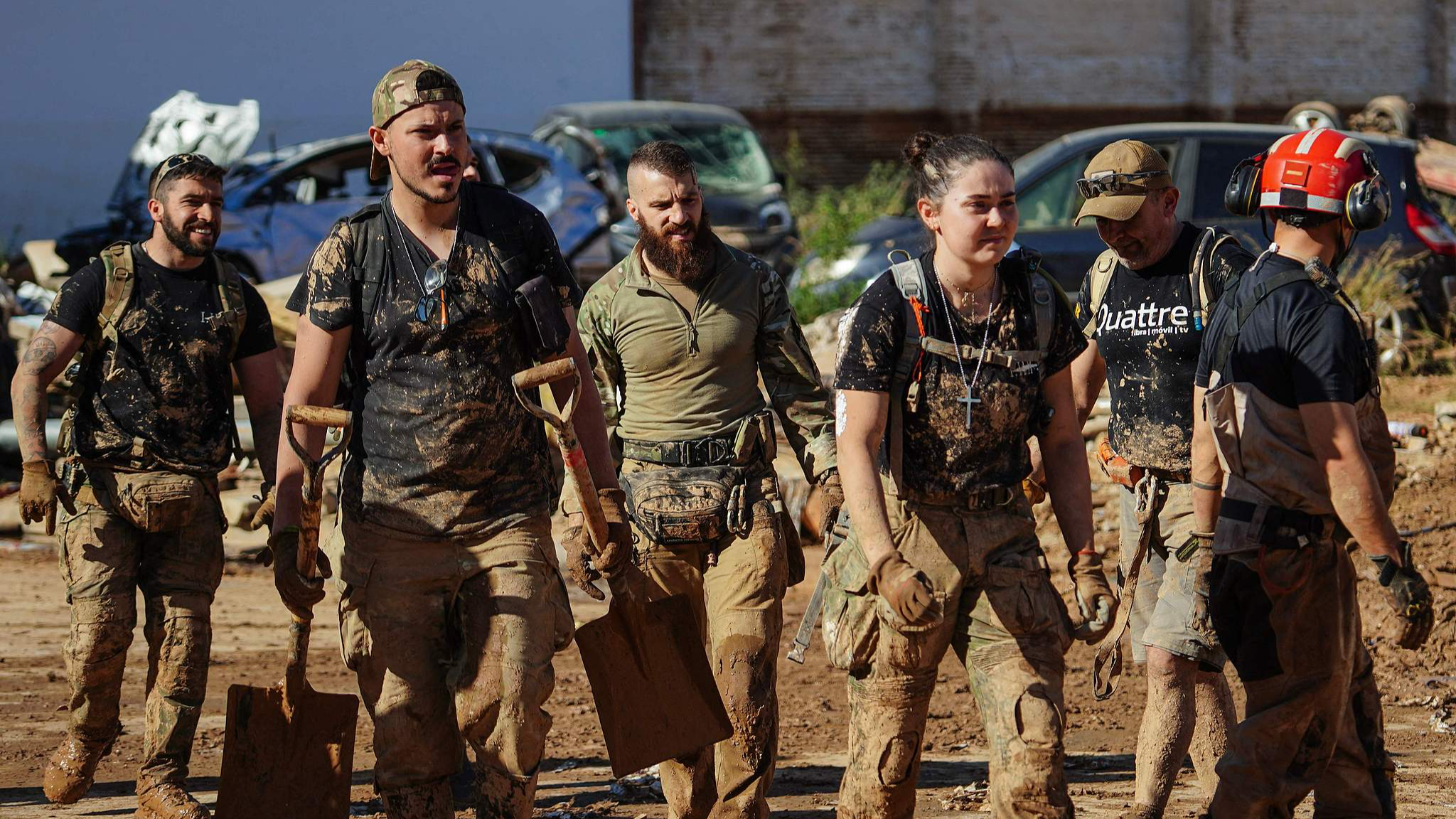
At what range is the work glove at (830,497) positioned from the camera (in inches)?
194

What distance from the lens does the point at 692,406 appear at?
5.27 meters

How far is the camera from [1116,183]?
5.16 m

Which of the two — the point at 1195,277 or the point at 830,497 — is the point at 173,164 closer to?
the point at 830,497

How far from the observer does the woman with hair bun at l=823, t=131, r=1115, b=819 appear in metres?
4.04

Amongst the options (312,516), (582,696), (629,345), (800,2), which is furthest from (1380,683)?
(800,2)

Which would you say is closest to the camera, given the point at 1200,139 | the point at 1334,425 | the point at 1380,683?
the point at 1334,425

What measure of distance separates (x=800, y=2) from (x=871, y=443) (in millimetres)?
19389

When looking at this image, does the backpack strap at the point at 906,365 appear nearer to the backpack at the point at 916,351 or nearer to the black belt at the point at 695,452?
the backpack at the point at 916,351

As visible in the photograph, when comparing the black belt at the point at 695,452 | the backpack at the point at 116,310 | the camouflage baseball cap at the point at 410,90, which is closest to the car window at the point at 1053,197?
the black belt at the point at 695,452

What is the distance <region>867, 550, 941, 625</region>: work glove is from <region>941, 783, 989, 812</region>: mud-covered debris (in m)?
1.66

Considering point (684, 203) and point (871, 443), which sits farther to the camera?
point (684, 203)

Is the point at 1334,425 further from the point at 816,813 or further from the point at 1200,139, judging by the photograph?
the point at 1200,139

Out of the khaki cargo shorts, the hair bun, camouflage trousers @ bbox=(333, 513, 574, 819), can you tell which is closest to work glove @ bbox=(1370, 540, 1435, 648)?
the khaki cargo shorts

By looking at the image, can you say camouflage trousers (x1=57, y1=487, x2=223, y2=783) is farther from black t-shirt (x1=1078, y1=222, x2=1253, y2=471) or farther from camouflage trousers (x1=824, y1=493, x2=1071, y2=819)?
black t-shirt (x1=1078, y1=222, x2=1253, y2=471)
